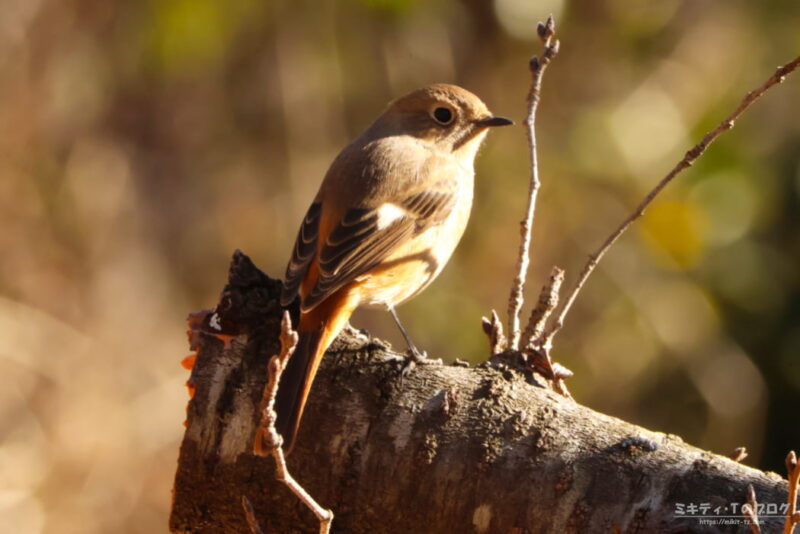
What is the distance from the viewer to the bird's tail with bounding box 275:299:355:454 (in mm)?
2430

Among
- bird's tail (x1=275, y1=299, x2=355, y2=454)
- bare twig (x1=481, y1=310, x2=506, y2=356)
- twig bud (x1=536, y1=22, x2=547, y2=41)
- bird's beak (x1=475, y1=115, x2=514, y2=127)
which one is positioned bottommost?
bird's tail (x1=275, y1=299, x2=355, y2=454)

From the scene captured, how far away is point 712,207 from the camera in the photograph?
5.49 metres

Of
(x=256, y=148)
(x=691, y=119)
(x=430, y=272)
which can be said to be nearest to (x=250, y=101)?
(x=256, y=148)

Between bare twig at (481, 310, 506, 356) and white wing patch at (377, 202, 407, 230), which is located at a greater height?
white wing patch at (377, 202, 407, 230)

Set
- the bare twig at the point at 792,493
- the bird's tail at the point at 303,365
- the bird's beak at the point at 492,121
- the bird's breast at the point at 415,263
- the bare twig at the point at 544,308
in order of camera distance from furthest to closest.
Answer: the bird's beak at the point at 492,121
the bird's breast at the point at 415,263
the bare twig at the point at 544,308
the bird's tail at the point at 303,365
the bare twig at the point at 792,493

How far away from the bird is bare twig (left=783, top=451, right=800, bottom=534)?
1.05 m

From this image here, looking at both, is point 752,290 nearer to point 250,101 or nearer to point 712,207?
point 712,207

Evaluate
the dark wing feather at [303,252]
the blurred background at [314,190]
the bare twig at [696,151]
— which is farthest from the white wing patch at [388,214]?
the blurred background at [314,190]

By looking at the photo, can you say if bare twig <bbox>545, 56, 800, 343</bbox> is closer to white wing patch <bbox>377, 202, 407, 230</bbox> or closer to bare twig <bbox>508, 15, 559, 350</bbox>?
bare twig <bbox>508, 15, 559, 350</bbox>

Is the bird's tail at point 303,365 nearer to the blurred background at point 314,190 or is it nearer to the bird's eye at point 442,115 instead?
the bird's eye at point 442,115

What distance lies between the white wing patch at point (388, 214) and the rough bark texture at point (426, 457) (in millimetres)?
962

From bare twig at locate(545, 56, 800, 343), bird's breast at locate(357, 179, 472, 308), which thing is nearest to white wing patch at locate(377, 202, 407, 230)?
bird's breast at locate(357, 179, 472, 308)

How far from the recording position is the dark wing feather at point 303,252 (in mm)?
2943

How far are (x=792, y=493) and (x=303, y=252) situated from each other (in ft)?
6.11
